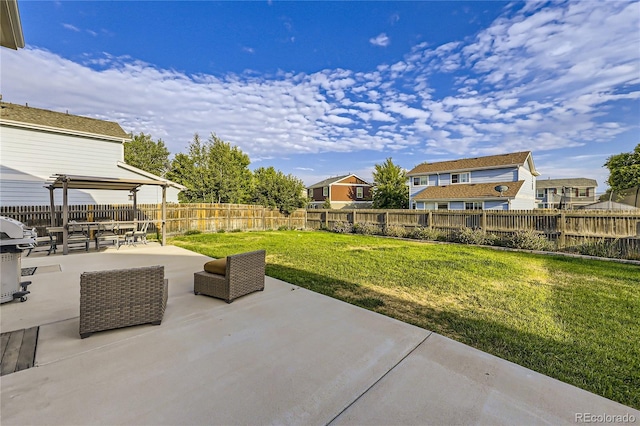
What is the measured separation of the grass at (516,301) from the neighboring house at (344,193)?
28302mm

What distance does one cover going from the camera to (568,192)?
114ft

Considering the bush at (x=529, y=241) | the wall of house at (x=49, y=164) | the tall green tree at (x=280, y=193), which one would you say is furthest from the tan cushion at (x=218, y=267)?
the tall green tree at (x=280, y=193)

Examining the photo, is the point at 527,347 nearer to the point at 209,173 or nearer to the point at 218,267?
the point at 218,267

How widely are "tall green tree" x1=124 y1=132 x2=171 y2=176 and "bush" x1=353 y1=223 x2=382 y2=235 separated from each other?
2567cm

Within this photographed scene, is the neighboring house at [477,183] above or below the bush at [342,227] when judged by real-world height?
above

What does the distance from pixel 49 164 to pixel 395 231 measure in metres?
16.8

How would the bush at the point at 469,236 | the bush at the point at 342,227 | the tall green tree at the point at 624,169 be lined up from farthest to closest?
the tall green tree at the point at 624,169, the bush at the point at 342,227, the bush at the point at 469,236

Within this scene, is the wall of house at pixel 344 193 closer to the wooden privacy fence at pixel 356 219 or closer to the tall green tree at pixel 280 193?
the wooden privacy fence at pixel 356 219

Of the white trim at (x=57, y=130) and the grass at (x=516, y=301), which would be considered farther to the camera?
the white trim at (x=57, y=130)

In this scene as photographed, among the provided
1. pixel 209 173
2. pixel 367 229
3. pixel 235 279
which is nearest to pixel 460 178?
pixel 367 229

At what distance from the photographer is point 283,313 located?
376 centimetres

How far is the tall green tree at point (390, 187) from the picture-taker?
29656 millimetres

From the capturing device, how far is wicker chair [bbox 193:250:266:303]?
4078 millimetres

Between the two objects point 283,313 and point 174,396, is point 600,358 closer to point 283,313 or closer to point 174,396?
point 283,313
